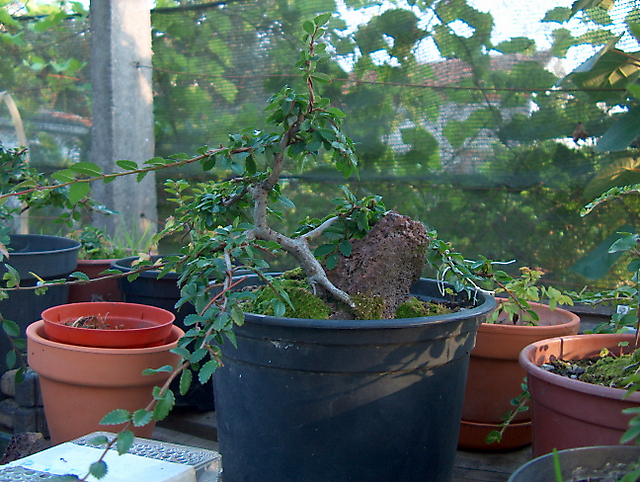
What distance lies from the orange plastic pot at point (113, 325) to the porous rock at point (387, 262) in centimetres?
59

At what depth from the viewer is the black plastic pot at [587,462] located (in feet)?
2.58

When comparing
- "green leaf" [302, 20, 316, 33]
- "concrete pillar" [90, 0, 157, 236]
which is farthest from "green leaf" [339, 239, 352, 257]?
"concrete pillar" [90, 0, 157, 236]

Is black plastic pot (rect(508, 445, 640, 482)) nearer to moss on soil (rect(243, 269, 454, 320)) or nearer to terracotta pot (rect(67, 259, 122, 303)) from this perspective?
moss on soil (rect(243, 269, 454, 320))

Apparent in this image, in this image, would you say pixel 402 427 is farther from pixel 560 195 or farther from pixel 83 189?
pixel 560 195

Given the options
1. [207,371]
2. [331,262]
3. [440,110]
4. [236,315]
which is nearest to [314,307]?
[331,262]

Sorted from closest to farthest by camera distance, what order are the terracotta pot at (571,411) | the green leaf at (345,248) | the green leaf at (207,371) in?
1. the green leaf at (207,371)
2. the terracotta pot at (571,411)
3. the green leaf at (345,248)

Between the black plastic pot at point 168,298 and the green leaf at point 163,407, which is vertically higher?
the green leaf at point 163,407

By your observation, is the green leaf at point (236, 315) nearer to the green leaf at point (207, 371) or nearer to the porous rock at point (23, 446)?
the green leaf at point (207, 371)

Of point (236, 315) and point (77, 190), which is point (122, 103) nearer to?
point (77, 190)

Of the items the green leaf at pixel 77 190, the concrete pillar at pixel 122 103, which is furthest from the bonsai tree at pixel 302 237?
the concrete pillar at pixel 122 103

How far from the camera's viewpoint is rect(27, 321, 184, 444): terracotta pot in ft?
4.53

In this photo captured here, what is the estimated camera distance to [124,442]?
65cm

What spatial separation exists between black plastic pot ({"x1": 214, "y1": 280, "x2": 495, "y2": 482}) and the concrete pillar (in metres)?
2.32

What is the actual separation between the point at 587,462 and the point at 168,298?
1.46 metres
